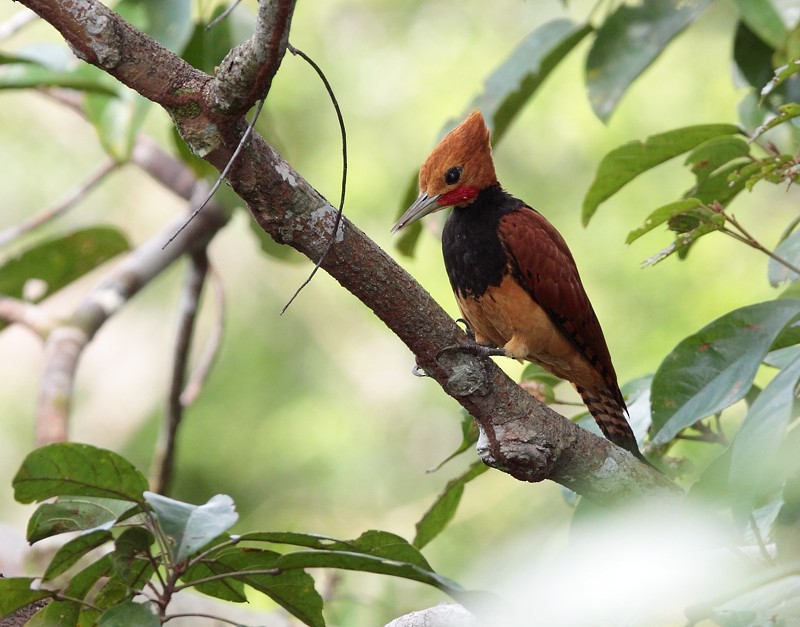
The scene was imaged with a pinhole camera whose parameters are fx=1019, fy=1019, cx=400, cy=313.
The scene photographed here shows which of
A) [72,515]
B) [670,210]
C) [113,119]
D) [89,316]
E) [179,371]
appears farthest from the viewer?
[179,371]

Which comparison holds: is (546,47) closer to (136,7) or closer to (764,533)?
(136,7)

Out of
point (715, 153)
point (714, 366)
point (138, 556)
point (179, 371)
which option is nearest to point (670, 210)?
point (714, 366)

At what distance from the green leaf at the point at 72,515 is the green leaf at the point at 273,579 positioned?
209mm

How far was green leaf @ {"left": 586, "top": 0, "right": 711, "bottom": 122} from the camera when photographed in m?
3.04

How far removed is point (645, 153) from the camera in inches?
103

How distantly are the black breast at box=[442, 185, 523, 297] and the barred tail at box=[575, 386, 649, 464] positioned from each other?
0.46m

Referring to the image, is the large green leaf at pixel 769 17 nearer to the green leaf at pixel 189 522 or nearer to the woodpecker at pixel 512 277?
the woodpecker at pixel 512 277

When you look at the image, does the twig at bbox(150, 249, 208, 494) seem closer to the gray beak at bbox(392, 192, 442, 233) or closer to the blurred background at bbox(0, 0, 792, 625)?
the gray beak at bbox(392, 192, 442, 233)

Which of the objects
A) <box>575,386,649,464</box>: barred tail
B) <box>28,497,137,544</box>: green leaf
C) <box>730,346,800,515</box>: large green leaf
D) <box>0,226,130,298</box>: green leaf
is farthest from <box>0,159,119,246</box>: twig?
<box>730,346,800,515</box>: large green leaf

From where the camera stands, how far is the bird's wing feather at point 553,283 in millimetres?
2971

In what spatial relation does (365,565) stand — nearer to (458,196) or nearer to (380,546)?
(380,546)

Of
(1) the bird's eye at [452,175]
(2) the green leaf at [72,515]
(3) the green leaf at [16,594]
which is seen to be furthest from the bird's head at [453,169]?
(3) the green leaf at [16,594]

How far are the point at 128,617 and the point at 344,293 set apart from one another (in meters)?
5.52

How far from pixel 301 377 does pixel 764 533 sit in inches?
192
